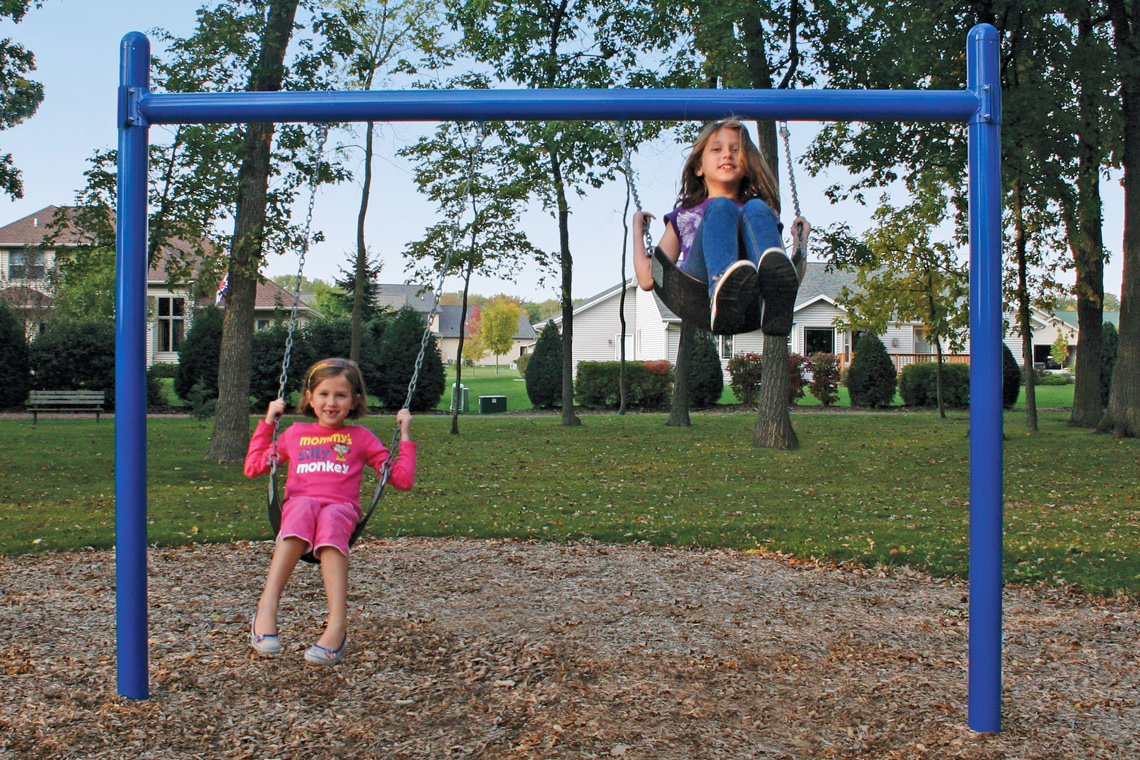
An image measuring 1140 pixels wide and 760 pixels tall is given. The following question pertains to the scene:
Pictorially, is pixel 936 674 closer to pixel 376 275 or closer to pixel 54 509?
pixel 54 509

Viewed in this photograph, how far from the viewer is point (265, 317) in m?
35.6

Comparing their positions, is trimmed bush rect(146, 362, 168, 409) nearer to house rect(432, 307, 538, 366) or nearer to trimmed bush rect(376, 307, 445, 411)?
trimmed bush rect(376, 307, 445, 411)

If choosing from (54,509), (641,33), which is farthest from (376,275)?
(54,509)

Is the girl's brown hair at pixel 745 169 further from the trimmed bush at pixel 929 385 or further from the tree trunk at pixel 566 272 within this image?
the trimmed bush at pixel 929 385

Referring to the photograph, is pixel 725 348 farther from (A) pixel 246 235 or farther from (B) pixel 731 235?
(B) pixel 731 235

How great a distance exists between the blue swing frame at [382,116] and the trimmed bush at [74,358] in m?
19.3

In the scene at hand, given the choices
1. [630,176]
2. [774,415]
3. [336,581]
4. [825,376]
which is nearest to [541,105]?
[630,176]

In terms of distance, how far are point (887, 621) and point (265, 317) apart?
33.6 meters

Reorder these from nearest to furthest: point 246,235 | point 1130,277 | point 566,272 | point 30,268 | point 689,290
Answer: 1. point 689,290
2. point 246,235
3. point 1130,277
4. point 566,272
5. point 30,268

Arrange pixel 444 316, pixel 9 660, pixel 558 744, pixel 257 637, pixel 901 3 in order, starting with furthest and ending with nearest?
1. pixel 444 316
2. pixel 901 3
3. pixel 9 660
4. pixel 257 637
5. pixel 558 744

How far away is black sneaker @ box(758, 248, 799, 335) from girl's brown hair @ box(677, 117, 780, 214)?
40cm

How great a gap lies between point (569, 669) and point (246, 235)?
26.0 ft

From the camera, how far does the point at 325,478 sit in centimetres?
384

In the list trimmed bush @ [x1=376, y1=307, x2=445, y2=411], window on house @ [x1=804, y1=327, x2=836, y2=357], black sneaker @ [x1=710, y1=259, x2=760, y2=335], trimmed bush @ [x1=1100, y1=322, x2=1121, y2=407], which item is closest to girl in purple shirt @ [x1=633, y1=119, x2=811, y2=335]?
black sneaker @ [x1=710, y1=259, x2=760, y2=335]
